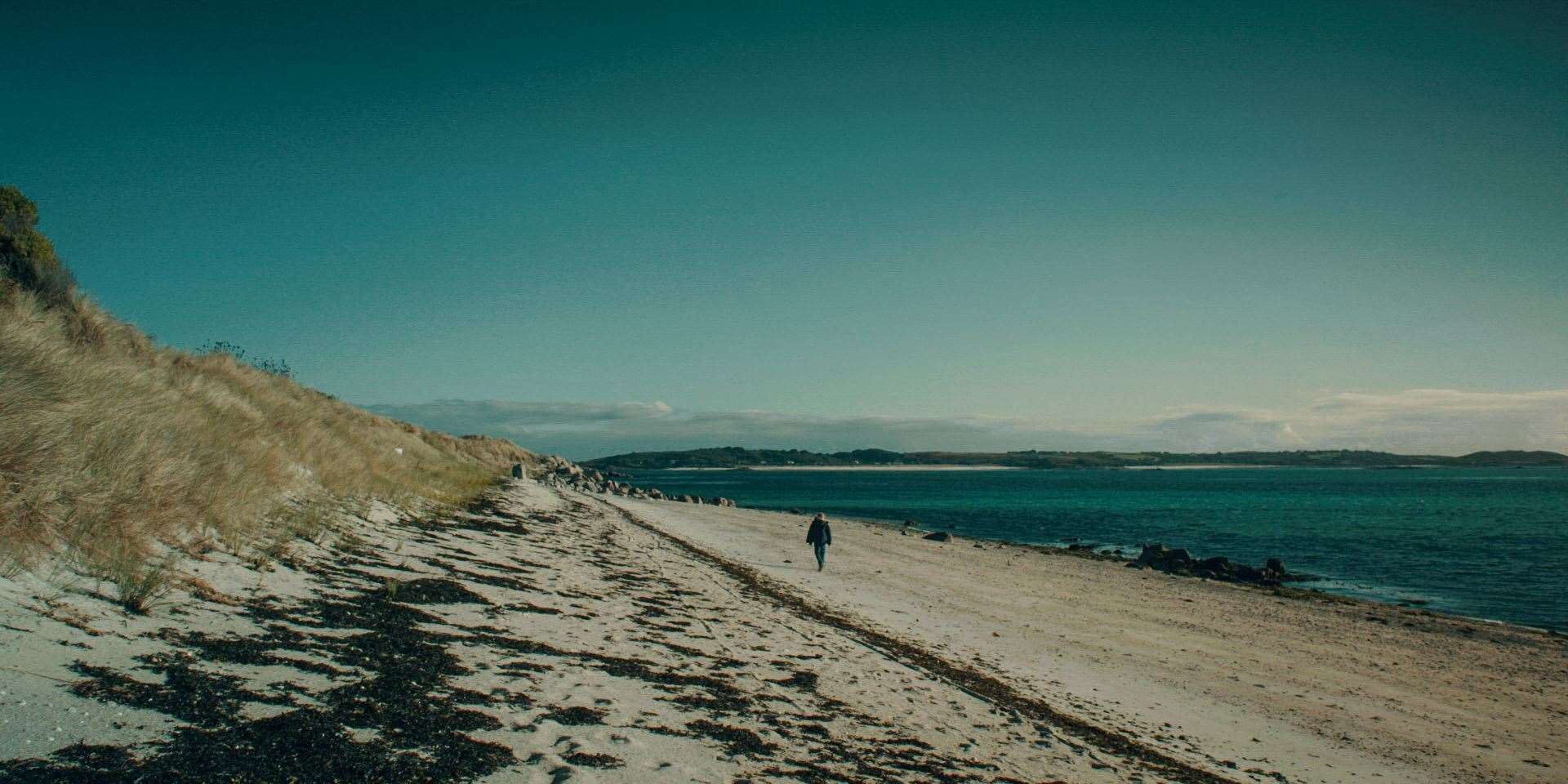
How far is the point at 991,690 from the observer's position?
30.8ft

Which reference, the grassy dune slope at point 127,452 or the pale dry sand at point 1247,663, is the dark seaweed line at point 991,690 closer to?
the pale dry sand at point 1247,663

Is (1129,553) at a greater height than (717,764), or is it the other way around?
(717,764)

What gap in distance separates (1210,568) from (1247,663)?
17652 mm

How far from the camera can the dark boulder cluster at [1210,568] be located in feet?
92.2

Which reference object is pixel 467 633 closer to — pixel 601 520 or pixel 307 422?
pixel 307 422

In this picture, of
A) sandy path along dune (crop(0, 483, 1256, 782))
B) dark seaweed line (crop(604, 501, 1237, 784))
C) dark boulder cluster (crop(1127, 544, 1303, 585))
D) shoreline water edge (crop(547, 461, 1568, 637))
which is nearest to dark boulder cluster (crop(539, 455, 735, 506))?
shoreline water edge (crop(547, 461, 1568, 637))

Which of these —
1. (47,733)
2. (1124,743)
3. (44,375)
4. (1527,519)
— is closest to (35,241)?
(44,375)

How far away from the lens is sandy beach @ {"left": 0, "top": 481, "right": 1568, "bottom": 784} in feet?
14.3

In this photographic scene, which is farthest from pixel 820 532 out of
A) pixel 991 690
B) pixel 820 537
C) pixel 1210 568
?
pixel 1210 568

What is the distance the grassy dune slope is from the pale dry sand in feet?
30.9

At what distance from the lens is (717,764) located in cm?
534

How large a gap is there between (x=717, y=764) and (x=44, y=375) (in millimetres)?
7628

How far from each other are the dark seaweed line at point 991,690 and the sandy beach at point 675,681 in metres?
0.06

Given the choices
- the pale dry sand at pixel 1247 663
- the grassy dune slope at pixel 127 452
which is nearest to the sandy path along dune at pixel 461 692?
the grassy dune slope at pixel 127 452
